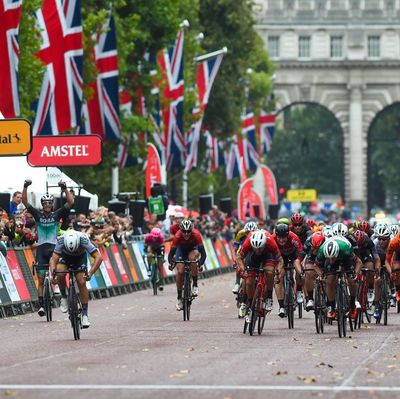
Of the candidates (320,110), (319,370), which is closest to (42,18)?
(319,370)

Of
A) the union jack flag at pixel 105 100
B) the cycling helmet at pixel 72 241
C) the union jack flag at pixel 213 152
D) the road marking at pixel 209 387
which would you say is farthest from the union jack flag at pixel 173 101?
the road marking at pixel 209 387

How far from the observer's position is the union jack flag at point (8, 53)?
3588 centimetres

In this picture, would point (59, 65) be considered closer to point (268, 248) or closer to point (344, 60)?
point (268, 248)

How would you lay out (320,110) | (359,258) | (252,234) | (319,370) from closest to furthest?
1. (319,370)
2. (252,234)
3. (359,258)
4. (320,110)

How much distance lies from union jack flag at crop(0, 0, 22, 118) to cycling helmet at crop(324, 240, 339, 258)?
11.9 metres

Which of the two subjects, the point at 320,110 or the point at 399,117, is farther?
the point at 320,110

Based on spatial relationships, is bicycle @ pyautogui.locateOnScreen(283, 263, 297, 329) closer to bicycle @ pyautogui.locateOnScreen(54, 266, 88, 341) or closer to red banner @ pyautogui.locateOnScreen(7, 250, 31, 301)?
bicycle @ pyautogui.locateOnScreen(54, 266, 88, 341)

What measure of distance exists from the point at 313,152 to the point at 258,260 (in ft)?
416

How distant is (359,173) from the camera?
449ft

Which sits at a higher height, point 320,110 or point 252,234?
point 320,110

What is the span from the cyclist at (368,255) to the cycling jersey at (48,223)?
15.6 feet

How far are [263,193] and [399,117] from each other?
12570 millimetres

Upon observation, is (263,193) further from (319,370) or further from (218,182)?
(319,370)

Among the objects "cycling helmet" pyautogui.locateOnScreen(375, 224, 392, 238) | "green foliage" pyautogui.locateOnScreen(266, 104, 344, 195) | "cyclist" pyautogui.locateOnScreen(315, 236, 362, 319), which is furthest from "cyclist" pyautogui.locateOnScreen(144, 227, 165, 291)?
"green foliage" pyautogui.locateOnScreen(266, 104, 344, 195)
